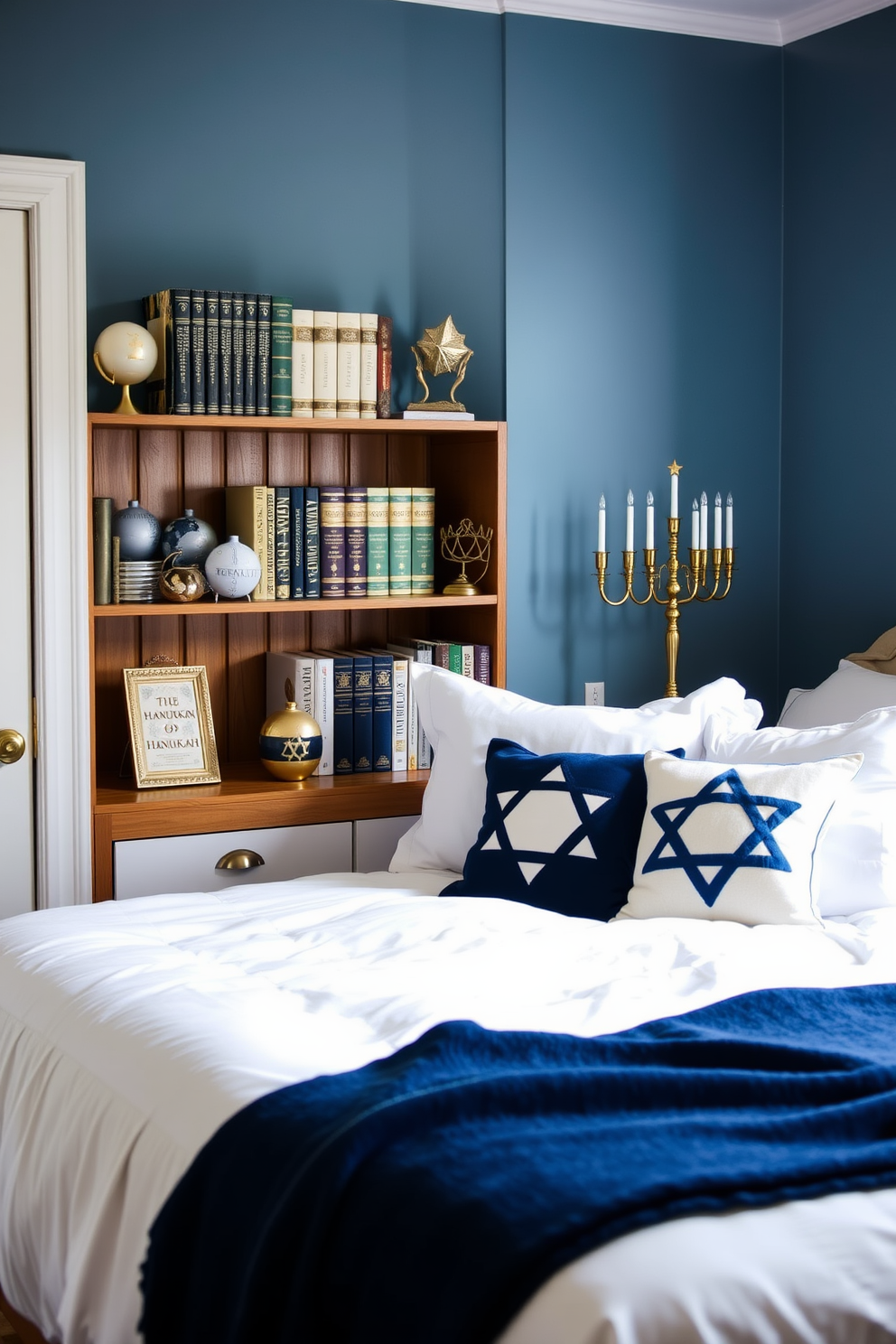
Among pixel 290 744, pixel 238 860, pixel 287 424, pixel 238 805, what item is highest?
pixel 287 424

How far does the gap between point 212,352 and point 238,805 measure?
97 cm

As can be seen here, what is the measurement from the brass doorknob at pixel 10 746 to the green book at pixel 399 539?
0.90 meters

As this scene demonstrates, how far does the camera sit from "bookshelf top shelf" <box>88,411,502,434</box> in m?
2.91

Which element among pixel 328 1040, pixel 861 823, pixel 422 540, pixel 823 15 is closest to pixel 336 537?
pixel 422 540

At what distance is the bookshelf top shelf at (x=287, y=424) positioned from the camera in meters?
2.91

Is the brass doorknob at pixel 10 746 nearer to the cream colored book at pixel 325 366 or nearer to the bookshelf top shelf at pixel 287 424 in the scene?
the bookshelf top shelf at pixel 287 424

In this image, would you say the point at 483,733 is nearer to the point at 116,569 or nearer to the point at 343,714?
the point at 343,714

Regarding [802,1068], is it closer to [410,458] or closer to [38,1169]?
[38,1169]

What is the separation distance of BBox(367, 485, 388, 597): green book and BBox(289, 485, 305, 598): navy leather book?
0.51 ft

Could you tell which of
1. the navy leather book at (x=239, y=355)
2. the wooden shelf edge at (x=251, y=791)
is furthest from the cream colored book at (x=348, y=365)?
the wooden shelf edge at (x=251, y=791)

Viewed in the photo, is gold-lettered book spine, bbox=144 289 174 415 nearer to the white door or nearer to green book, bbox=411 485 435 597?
the white door

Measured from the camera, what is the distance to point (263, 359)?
3016mm

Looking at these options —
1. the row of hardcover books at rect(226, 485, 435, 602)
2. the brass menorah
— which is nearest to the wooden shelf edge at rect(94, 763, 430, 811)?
the row of hardcover books at rect(226, 485, 435, 602)

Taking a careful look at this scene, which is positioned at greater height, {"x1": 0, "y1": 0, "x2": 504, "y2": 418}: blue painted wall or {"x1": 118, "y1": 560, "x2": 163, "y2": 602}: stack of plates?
{"x1": 0, "y1": 0, "x2": 504, "y2": 418}: blue painted wall
